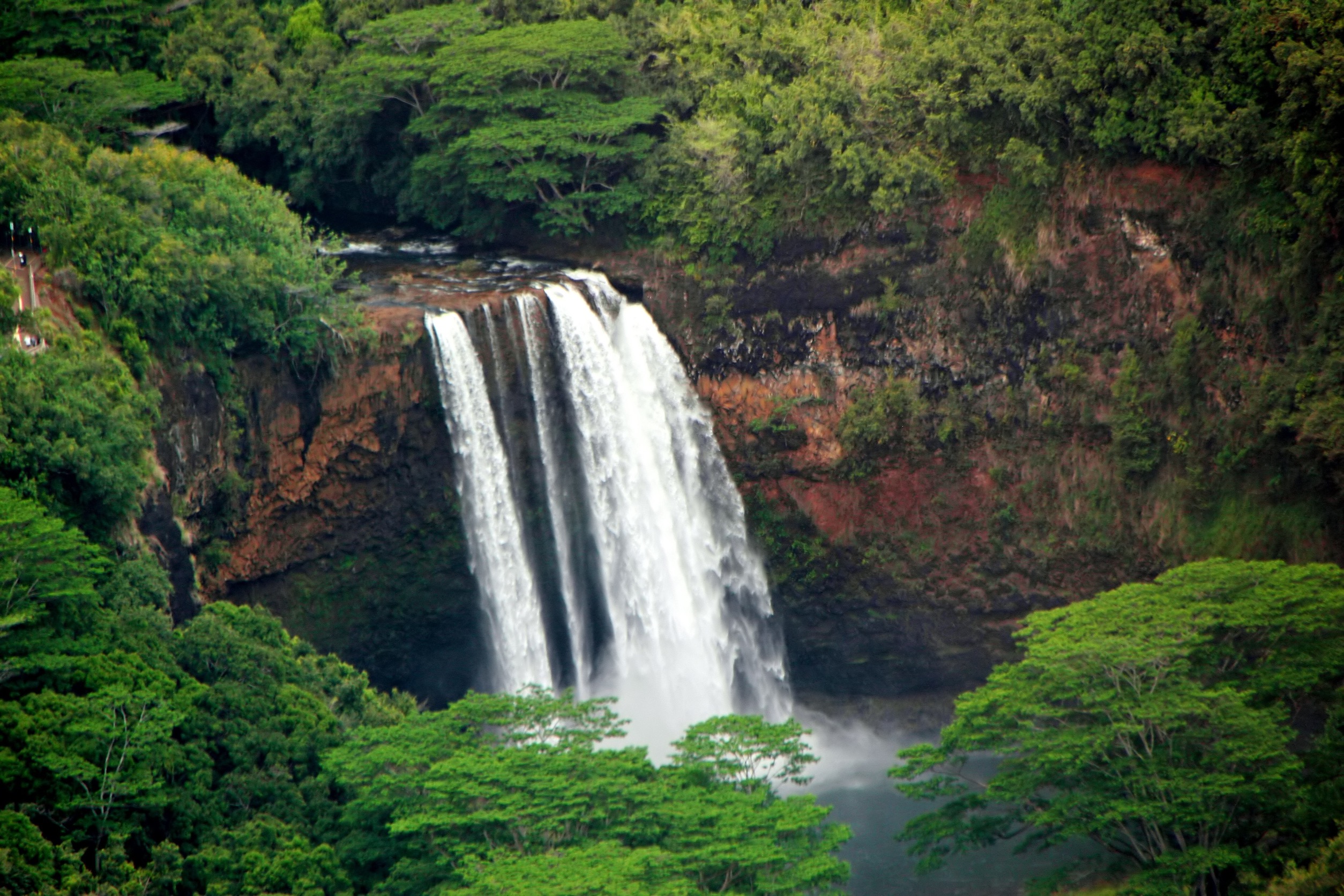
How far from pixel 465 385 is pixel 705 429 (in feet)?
20.7

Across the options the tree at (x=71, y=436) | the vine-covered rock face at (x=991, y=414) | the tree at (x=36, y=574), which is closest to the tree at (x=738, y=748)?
the tree at (x=36, y=574)

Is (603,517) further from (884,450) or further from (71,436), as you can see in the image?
(71,436)

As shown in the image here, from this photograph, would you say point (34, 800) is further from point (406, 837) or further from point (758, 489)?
point (758, 489)

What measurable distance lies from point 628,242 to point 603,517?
7.18 metres

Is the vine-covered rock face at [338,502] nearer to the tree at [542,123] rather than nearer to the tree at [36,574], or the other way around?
the tree at [36,574]

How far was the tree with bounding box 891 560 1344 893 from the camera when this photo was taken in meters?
23.1

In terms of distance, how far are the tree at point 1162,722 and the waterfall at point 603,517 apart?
9.06m

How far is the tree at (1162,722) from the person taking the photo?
2308cm

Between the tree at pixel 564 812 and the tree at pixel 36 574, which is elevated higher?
the tree at pixel 36 574

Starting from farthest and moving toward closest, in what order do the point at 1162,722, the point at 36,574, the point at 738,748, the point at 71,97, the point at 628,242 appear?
the point at 628,242 → the point at 71,97 → the point at 738,748 → the point at 1162,722 → the point at 36,574

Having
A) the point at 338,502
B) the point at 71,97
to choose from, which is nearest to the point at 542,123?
the point at 338,502

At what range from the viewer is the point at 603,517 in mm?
33062

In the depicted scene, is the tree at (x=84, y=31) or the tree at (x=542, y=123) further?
the tree at (x=84, y=31)

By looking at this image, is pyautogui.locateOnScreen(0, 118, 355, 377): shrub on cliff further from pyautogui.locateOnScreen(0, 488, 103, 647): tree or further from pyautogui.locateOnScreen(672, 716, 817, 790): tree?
pyautogui.locateOnScreen(672, 716, 817, 790): tree
